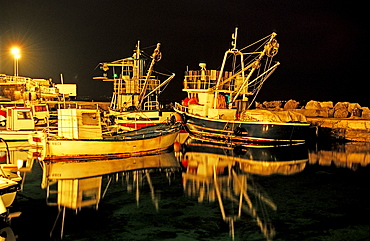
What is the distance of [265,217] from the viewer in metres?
12.9

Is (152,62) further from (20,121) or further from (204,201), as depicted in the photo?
(204,201)

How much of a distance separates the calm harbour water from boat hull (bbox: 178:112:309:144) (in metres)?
5.28

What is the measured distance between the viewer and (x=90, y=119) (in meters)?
23.2

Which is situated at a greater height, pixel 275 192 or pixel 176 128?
pixel 176 128

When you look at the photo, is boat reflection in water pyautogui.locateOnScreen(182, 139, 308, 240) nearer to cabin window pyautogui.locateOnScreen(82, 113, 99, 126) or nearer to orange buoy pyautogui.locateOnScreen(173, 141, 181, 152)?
orange buoy pyautogui.locateOnScreen(173, 141, 181, 152)

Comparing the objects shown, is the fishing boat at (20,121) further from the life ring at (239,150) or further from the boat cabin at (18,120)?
the life ring at (239,150)

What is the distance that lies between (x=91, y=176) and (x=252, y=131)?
15.7 meters

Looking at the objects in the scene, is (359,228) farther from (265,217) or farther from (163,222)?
(163,222)

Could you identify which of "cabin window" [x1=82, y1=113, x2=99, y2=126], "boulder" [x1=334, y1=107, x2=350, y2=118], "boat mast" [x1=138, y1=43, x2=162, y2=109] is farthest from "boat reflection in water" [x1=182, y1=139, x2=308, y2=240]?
"boulder" [x1=334, y1=107, x2=350, y2=118]

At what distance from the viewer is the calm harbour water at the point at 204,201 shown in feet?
37.6

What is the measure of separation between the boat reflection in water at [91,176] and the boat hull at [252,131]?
7702mm

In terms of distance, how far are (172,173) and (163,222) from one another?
789cm

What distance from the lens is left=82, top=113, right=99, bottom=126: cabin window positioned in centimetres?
2289

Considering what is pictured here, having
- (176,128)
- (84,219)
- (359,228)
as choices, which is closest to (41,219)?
(84,219)
